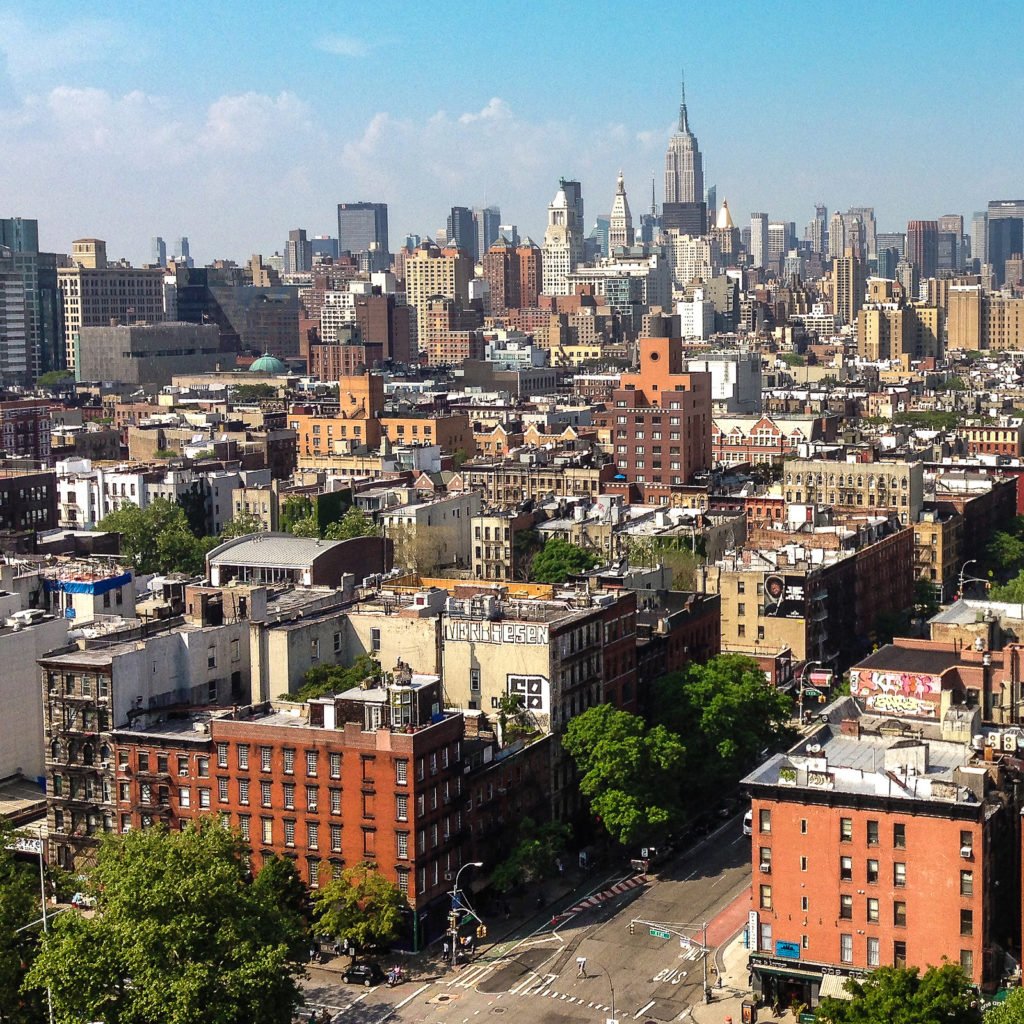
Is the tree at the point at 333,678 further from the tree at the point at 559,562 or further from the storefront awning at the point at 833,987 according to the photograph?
→ the tree at the point at 559,562

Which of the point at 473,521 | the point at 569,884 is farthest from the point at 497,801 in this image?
the point at 473,521

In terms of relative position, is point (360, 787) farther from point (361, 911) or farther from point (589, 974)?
point (589, 974)

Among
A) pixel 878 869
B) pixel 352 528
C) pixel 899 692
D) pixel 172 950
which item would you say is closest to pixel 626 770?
pixel 899 692

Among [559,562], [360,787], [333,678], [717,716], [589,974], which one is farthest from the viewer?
[559,562]

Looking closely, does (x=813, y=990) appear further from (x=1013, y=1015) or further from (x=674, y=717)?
(x=674, y=717)

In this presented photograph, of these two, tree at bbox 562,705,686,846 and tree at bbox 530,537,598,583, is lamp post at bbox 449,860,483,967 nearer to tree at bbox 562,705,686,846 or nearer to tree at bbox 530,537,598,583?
tree at bbox 562,705,686,846

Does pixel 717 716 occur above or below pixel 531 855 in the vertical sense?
above

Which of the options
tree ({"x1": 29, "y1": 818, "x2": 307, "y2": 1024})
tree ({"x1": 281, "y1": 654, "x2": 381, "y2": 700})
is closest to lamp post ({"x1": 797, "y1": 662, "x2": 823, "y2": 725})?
tree ({"x1": 281, "y1": 654, "x2": 381, "y2": 700})
